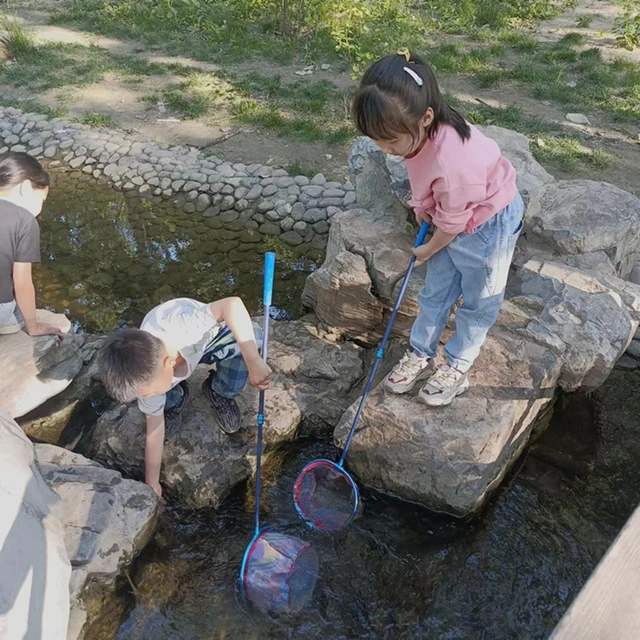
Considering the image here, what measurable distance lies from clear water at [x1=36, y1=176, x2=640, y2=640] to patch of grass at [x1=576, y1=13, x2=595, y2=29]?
285 inches

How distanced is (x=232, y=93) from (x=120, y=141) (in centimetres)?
167

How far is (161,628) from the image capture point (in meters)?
2.84

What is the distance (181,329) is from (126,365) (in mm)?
396

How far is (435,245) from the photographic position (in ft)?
9.53

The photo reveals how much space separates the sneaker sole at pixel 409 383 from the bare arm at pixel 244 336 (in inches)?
29.6

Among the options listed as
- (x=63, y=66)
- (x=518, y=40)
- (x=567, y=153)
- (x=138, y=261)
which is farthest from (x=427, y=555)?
(x=63, y=66)

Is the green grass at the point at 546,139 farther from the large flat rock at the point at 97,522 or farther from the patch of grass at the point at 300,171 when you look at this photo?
the large flat rock at the point at 97,522

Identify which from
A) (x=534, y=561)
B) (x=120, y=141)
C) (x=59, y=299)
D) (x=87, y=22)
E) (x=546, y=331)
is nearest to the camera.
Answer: (x=534, y=561)

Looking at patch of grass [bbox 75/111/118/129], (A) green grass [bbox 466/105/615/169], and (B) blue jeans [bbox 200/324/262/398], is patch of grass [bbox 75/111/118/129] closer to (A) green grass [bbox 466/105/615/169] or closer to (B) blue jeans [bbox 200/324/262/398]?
(A) green grass [bbox 466/105/615/169]

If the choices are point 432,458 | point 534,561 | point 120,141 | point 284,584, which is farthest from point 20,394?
point 120,141

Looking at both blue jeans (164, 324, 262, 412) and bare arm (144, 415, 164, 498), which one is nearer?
bare arm (144, 415, 164, 498)

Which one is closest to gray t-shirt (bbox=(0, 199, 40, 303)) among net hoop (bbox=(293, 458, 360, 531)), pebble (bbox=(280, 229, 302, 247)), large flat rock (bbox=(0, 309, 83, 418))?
large flat rock (bbox=(0, 309, 83, 418))

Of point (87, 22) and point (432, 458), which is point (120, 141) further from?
point (432, 458)

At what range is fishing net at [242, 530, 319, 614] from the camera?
Answer: 9.48 ft
